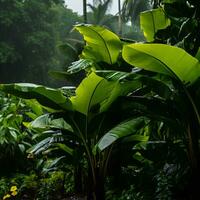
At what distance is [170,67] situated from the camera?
3.42m

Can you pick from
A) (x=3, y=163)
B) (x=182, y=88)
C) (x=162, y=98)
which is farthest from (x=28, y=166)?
(x=182, y=88)

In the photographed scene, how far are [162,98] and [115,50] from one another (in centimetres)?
74

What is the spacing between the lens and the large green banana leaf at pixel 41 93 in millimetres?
3881

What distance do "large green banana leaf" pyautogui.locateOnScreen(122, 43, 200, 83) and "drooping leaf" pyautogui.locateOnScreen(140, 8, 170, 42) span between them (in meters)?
1.15

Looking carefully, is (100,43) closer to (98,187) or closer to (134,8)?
(98,187)

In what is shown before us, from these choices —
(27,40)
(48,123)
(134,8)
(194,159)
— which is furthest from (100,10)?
(194,159)

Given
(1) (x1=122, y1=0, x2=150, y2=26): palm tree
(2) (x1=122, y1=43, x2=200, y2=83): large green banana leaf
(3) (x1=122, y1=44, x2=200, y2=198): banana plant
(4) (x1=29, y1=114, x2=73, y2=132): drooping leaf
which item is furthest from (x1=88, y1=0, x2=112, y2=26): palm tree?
(2) (x1=122, y1=43, x2=200, y2=83): large green banana leaf

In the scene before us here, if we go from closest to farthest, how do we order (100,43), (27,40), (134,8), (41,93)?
(41,93) < (100,43) < (27,40) < (134,8)

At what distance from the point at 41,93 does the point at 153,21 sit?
143cm

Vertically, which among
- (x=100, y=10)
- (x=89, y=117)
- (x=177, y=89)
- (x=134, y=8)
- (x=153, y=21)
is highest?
(x=153, y=21)

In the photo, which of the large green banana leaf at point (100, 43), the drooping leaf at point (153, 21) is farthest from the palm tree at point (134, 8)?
the large green banana leaf at point (100, 43)

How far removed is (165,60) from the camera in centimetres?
337

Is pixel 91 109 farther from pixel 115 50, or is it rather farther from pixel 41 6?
pixel 41 6

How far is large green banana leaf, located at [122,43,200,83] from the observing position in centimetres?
329
